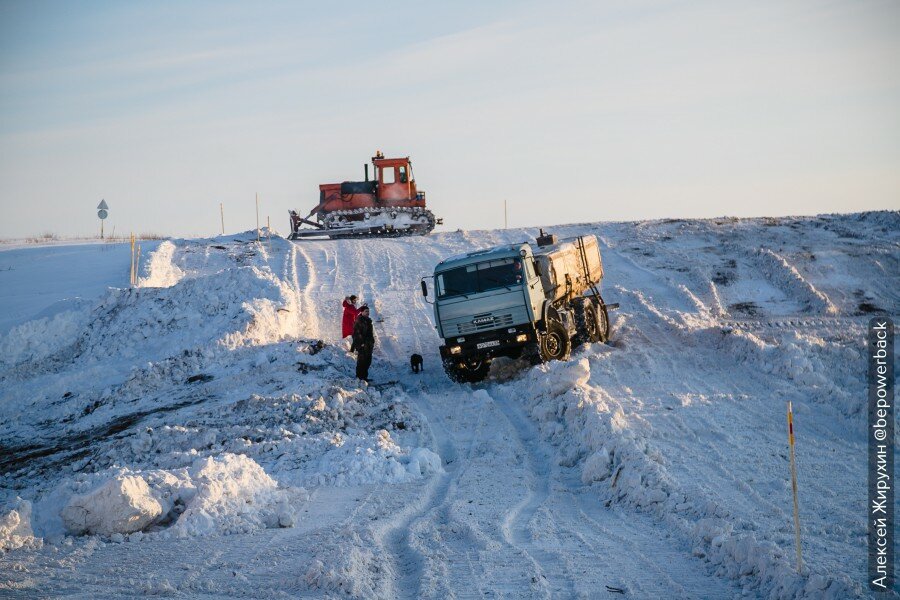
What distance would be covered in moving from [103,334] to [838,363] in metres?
15.6

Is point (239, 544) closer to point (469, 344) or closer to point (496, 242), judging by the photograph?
point (469, 344)

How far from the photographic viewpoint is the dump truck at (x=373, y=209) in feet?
125

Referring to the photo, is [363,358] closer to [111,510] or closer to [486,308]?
[486,308]

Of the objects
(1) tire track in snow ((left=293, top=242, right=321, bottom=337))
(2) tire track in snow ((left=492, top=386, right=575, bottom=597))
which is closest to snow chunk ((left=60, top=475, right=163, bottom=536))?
(2) tire track in snow ((left=492, top=386, right=575, bottom=597))

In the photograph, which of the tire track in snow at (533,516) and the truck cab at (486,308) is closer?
the tire track in snow at (533,516)

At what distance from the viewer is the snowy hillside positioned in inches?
297

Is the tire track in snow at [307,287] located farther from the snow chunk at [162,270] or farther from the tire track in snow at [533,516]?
the tire track in snow at [533,516]

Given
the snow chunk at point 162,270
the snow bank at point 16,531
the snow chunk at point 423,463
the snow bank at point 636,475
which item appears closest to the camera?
the snow bank at point 636,475

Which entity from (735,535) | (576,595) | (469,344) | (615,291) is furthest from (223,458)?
(615,291)

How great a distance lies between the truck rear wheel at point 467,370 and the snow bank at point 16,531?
9.53 meters

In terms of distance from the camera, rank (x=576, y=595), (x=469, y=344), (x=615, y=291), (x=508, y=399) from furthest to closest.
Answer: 1. (x=615, y=291)
2. (x=469, y=344)
3. (x=508, y=399)
4. (x=576, y=595)

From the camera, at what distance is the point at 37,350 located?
19.7 m

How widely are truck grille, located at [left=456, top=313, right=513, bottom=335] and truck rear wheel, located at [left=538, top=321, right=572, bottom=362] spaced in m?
0.91

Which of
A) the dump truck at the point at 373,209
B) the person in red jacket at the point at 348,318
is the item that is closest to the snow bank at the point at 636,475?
the person in red jacket at the point at 348,318
